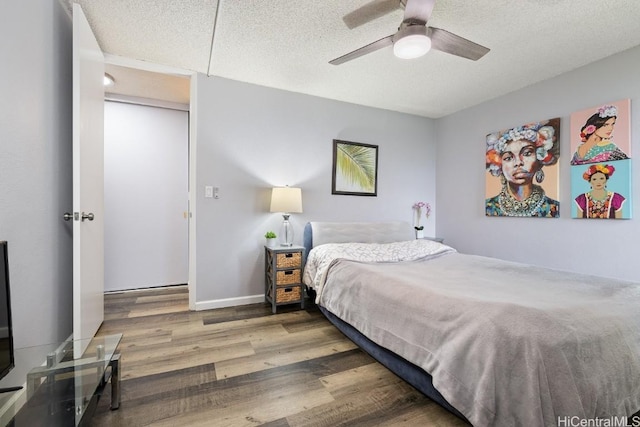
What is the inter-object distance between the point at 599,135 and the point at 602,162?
25cm

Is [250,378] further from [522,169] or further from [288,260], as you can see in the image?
[522,169]

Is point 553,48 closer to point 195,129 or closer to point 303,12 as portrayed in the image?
point 303,12

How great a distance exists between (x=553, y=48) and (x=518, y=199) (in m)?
1.47

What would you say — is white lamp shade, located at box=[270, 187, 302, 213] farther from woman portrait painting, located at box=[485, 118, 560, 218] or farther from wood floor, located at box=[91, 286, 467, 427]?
woman portrait painting, located at box=[485, 118, 560, 218]

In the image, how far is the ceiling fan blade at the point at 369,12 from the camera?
5.89 ft

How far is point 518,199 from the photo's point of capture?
3.07 m

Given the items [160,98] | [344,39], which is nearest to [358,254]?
[344,39]

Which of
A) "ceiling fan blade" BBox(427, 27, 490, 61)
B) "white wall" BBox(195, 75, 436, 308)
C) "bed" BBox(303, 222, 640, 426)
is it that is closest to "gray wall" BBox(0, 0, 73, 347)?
"white wall" BBox(195, 75, 436, 308)

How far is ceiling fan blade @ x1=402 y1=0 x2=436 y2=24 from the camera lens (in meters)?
Result: 1.58

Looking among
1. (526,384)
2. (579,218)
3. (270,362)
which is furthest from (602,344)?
(579,218)

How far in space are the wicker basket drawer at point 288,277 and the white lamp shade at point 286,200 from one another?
0.63 metres

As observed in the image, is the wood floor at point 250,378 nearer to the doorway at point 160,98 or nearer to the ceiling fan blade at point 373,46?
the doorway at point 160,98

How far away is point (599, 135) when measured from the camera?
2443 mm

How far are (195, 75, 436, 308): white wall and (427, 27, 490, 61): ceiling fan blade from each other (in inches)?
67.4
